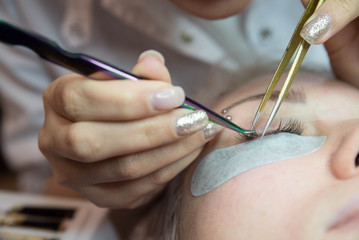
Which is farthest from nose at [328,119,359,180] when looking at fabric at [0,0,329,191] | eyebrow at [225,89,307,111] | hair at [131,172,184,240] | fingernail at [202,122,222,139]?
fabric at [0,0,329,191]

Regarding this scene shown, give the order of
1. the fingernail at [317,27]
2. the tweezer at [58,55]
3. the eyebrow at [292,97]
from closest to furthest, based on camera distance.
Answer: the tweezer at [58,55]
the fingernail at [317,27]
the eyebrow at [292,97]

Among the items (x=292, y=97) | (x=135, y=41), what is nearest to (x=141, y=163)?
(x=292, y=97)

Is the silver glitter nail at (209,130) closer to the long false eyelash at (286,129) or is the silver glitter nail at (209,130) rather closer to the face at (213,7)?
the long false eyelash at (286,129)

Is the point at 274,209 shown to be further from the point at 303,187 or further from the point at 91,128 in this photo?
the point at 91,128

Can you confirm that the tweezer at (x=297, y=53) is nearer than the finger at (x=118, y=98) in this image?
No

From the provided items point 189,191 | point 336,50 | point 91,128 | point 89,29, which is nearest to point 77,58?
point 91,128

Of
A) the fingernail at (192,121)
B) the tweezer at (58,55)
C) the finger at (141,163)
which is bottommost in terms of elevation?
the finger at (141,163)

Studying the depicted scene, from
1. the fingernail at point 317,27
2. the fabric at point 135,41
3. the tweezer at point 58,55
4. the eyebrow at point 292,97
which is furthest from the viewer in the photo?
the fabric at point 135,41

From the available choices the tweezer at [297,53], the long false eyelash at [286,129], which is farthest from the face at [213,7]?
the long false eyelash at [286,129]

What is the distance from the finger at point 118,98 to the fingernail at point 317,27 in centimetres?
25

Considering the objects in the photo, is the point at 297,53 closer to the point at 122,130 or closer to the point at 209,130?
the point at 209,130

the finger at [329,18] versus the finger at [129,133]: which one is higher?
the finger at [329,18]

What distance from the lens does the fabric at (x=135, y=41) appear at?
1.06 metres

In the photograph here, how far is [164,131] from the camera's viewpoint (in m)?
0.55
